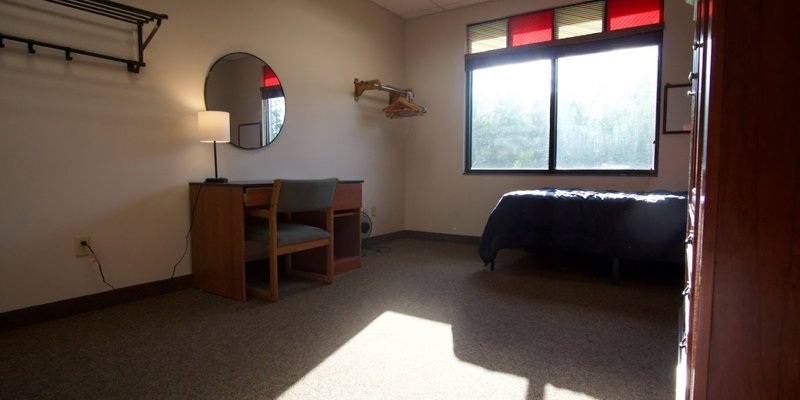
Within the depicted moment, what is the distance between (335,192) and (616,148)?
266cm

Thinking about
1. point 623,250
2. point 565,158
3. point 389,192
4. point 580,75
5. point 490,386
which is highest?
point 580,75

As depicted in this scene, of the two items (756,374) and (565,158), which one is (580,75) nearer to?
(565,158)

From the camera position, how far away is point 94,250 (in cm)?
250

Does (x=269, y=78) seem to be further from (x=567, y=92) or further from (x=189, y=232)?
(x=567, y=92)

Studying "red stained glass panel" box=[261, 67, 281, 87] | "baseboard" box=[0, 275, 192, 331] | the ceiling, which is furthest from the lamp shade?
the ceiling

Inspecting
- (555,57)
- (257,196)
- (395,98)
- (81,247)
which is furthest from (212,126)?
→ (555,57)

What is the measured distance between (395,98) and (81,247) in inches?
128

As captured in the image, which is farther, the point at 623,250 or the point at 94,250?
the point at 623,250

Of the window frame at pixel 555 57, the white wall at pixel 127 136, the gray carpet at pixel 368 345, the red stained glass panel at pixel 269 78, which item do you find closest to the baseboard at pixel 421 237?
the window frame at pixel 555 57

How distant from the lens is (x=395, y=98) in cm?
477

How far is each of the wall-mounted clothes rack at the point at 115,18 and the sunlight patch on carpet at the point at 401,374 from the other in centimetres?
215

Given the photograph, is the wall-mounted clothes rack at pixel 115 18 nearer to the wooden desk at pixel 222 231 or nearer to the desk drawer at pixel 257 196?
the wooden desk at pixel 222 231

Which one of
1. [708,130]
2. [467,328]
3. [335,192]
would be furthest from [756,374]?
[335,192]

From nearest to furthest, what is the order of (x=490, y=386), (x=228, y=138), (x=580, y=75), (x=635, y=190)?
(x=490, y=386)
(x=228, y=138)
(x=635, y=190)
(x=580, y=75)
